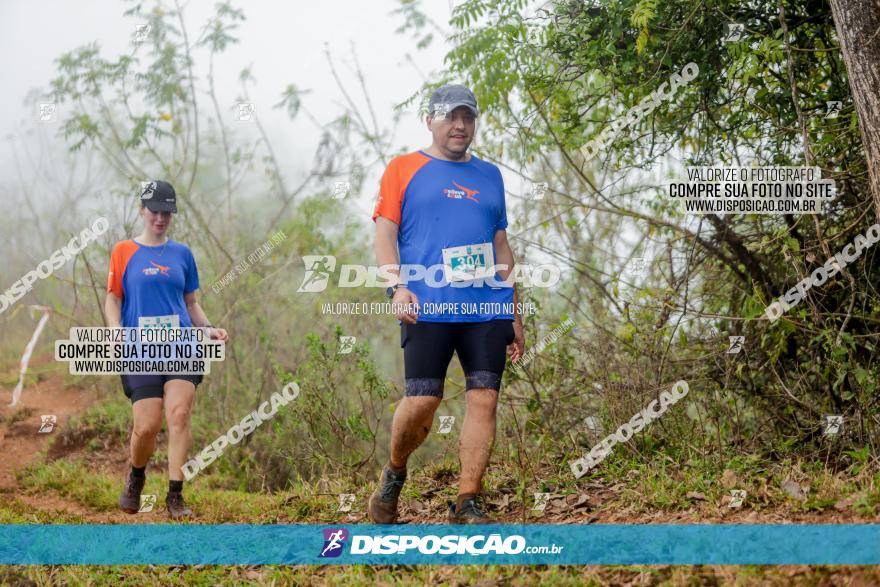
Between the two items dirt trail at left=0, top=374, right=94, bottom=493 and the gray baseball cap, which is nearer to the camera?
the gray baseball cap

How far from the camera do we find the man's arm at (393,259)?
4.70 meters

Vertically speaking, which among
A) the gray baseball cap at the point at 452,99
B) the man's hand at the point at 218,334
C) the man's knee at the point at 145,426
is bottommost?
the man's knee at the point at 145,426

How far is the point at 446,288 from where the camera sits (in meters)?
4.84

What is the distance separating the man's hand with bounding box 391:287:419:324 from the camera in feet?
15.4

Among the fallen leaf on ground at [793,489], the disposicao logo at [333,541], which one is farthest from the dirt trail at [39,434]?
the fallen leaf on ground at [793,489]

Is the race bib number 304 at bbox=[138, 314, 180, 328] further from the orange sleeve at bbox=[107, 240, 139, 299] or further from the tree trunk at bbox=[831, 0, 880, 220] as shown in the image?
the tree trunk at bbox=[831, 0, 880, 220]

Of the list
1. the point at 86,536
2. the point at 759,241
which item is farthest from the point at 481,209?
the point at 86,536

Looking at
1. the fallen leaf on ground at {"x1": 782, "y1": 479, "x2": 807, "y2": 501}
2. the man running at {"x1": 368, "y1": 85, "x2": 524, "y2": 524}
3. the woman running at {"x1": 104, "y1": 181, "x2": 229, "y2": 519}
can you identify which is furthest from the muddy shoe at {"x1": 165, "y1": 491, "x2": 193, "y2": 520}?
the fallen leaf on ground at {"x1": 782, "y1": 479, "x2": 807, "y2": 501}

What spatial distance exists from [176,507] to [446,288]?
101 inches

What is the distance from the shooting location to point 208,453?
830 cm

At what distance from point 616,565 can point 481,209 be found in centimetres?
201

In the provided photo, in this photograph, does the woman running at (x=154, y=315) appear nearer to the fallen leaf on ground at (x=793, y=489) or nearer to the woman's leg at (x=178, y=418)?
the woman's leg at (x=178, y=418)

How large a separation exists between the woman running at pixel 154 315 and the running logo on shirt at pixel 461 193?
2.13 meters

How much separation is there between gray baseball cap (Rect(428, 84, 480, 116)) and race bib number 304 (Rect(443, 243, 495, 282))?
755 millimetres
